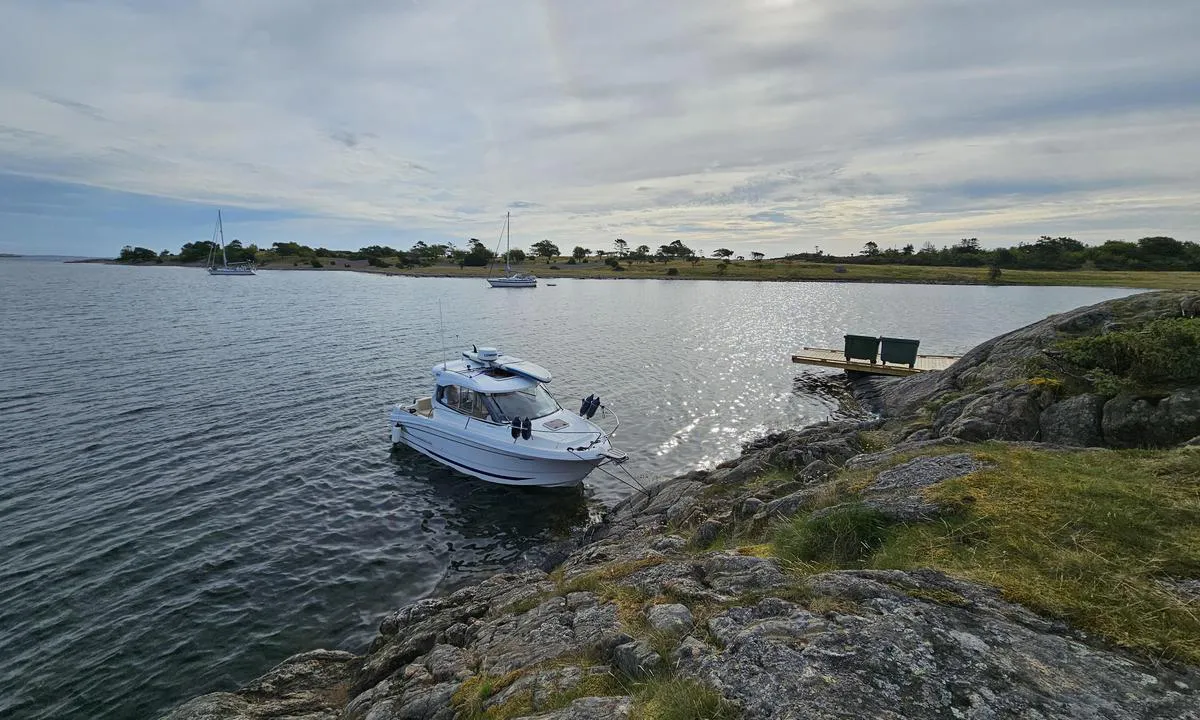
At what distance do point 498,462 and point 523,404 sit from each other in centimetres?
222

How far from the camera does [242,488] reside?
53.4ft

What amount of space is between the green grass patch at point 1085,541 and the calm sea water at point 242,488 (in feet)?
35.5

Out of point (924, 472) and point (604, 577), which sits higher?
point (924, 472)

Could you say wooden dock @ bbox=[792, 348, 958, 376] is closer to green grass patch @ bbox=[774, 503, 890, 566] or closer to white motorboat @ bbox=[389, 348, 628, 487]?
white motorboat @ bbox=[389, 348, 628, 487]

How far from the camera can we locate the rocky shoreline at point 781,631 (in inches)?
145

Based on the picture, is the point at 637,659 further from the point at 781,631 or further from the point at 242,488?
the point at 242,488

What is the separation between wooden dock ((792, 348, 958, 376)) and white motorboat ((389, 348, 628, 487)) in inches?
713

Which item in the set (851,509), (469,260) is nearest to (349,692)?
(851,509)

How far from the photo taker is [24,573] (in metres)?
11.7

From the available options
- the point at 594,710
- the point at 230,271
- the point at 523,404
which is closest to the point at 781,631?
the point at 594,710

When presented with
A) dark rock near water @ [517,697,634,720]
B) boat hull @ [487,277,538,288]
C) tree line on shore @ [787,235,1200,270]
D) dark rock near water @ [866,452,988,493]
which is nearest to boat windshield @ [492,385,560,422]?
dark rock near water @ [866,452,988,493]

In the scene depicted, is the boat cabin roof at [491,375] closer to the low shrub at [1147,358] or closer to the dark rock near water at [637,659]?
the dark rock near water at [637,659]

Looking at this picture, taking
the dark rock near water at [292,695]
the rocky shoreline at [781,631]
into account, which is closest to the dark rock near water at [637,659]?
the rocky shoreline at [781,631]

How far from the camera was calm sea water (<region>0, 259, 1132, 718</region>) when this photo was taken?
33.5 ft
